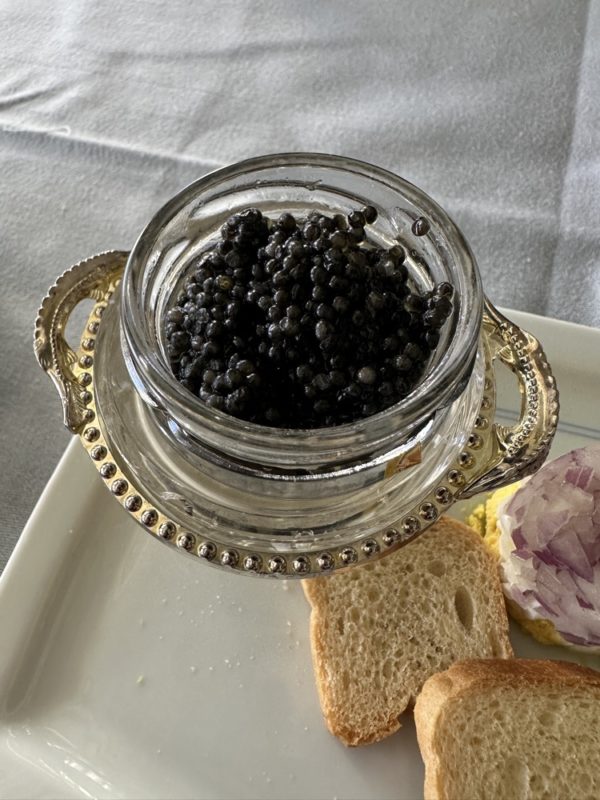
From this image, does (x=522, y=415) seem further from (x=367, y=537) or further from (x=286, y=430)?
(x=286, y=430)

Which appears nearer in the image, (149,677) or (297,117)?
(149,677)

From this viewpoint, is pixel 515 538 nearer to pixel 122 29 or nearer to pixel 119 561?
pixel 119 561

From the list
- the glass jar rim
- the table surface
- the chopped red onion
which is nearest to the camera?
the glass jar rim

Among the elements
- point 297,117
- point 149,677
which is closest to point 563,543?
point 149,677

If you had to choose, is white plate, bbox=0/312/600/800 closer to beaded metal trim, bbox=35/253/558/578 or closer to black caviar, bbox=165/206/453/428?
beaded metal trim, bbox=35/253/558/578

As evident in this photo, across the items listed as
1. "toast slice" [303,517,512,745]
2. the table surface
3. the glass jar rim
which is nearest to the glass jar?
the glass jar rim

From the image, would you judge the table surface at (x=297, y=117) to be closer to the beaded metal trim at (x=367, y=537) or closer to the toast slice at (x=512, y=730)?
the beaded metal trim at (x=367, y=537)
